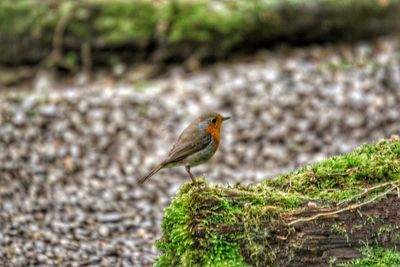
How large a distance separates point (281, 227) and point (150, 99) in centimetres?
645

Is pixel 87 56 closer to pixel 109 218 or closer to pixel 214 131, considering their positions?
pixel 109 218

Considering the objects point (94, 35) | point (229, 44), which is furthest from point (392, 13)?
point (94, 35)

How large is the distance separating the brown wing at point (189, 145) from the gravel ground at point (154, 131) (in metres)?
2.01

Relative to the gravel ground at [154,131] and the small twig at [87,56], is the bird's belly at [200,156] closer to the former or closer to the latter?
the gravel ground at [154,131]

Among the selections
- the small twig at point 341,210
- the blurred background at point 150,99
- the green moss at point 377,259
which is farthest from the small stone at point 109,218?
the green moss at point 377,259

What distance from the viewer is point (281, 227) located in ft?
15.3

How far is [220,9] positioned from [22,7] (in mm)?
2886

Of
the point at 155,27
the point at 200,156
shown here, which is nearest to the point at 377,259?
the point at 200,156

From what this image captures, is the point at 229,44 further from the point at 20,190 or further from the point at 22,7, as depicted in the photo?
the point at 20,190

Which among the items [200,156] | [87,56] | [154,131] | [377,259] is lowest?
[377,259]

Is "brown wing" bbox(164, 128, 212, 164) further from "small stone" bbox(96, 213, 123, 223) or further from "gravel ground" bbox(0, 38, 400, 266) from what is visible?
"small stone" bbox(96, 213, 123, 223)

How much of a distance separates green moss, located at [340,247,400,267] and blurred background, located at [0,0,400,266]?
9.69 ft

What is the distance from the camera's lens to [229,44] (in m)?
11.9

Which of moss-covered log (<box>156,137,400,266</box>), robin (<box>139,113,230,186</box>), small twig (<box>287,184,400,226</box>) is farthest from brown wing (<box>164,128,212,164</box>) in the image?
small twig (<box>287,184,400,226</box>)
